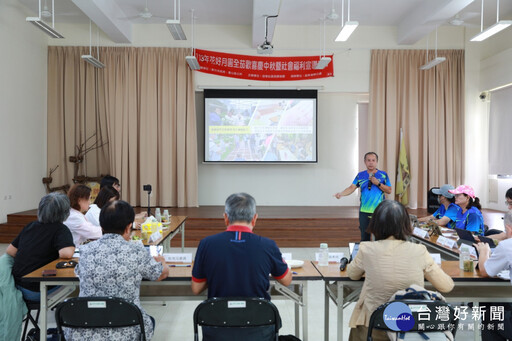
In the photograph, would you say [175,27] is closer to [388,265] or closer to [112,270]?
[112,270]

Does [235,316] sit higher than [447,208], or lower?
lower

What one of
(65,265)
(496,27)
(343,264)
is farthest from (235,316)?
(496,27)

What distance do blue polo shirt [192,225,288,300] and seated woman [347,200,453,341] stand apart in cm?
51

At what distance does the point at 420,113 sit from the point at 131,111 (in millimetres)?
5597

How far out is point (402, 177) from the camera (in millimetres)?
7984

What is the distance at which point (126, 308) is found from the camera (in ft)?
5.91

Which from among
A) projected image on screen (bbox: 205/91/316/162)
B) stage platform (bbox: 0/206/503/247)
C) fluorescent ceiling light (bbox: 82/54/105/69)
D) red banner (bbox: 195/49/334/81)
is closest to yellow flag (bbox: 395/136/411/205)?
stage platform (bbox: 0/206/503/247)

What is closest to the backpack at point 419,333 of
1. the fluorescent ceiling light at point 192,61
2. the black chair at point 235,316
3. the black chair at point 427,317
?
the black chair at point 427,317

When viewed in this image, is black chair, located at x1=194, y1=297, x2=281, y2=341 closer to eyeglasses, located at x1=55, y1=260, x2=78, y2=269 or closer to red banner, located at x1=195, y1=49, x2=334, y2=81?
eyeglasses, located at x1=55, y1=260, x2=78, y2=269

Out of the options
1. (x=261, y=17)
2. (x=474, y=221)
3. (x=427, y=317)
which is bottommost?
(x=427, y=317)

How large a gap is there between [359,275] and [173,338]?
1.53 metres

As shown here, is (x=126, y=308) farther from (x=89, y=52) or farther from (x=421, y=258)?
(x=89, y=52)

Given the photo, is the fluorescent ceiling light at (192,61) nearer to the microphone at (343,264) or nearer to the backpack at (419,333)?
the microphone at (343,264)

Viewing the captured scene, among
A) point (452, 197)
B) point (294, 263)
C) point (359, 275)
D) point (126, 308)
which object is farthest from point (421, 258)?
point (452, 197)
